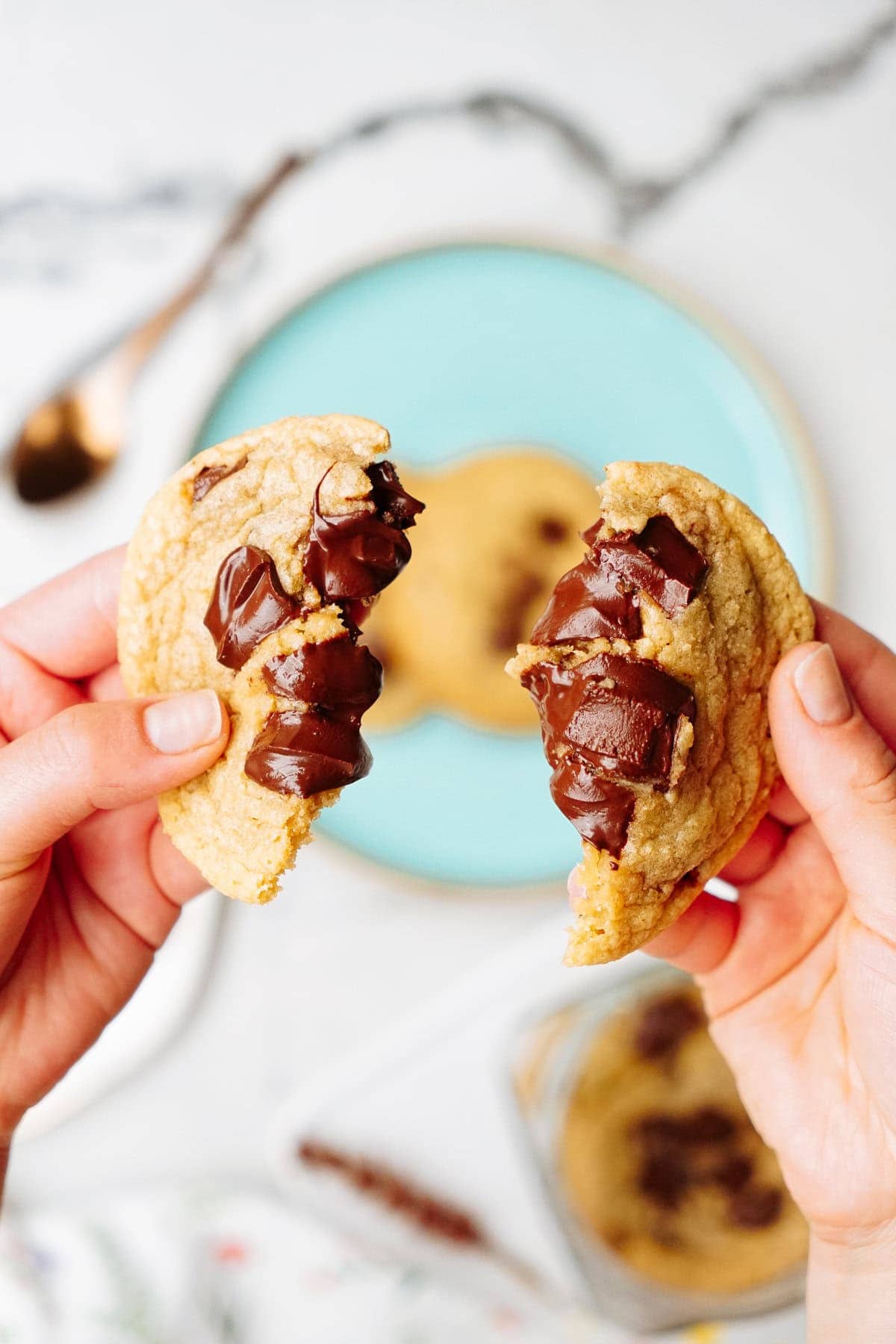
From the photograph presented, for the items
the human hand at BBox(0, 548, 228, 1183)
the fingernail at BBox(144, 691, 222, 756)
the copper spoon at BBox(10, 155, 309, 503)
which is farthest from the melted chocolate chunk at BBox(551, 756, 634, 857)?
the copper spoon at BBox(10, 155, 309, 503)

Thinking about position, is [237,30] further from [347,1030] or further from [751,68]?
[347,1030]

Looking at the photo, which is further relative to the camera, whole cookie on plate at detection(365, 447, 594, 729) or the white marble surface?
the white marble surface

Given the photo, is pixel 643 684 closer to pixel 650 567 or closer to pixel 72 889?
pixel 650 567

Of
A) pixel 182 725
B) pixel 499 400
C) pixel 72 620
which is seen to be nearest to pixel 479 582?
pixel 499 400

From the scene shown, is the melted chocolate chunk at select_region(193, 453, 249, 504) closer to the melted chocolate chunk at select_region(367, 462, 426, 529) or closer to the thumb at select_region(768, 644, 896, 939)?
the melted chocolate chunk at select_region(367, 462, 426, 529)

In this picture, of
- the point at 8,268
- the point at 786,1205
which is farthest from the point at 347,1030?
the point at 8,268

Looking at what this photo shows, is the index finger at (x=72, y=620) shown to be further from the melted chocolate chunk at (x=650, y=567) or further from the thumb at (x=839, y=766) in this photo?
the thumb at (x=839, y=766)
